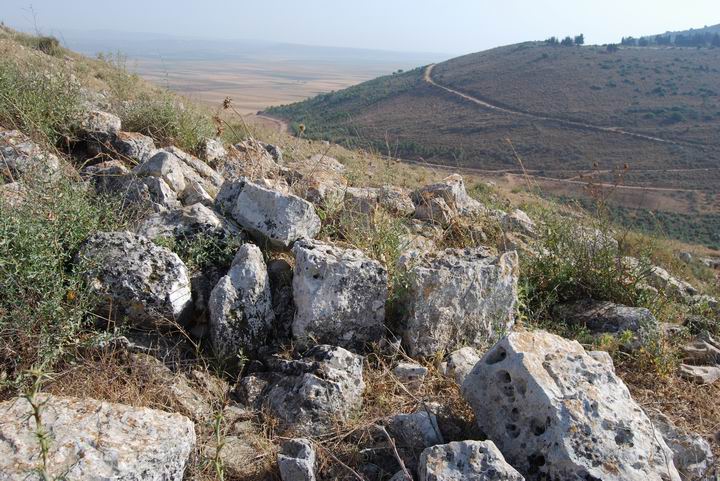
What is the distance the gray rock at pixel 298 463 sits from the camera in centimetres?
233

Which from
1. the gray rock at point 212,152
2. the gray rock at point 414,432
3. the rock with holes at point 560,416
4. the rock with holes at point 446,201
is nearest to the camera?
the rock with holes at point 560,416

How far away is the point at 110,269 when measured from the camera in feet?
9.74

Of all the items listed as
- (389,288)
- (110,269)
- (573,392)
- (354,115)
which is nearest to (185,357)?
(110,269)

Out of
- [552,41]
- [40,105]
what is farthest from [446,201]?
[552,41]

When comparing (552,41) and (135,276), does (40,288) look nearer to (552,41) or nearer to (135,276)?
(135,276)

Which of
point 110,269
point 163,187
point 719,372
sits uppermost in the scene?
point 163,187

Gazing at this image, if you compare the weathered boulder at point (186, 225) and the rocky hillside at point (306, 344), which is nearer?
the rocky hillside at point (306, 344)

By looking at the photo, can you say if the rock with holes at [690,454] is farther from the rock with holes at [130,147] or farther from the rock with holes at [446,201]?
the rock with holes at [130,147]

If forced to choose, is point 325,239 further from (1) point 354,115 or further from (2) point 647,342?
(1) point 354,115

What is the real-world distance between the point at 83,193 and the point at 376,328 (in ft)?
7.42

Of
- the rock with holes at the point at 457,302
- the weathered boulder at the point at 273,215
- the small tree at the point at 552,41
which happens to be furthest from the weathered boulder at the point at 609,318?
the small tree at the point at 552,41

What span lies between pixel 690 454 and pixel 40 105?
5805mm

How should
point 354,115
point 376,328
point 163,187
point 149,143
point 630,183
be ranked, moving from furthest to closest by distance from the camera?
point 354,115 → point 630,183 → point 149,143 → point 163,187 → point 376,328

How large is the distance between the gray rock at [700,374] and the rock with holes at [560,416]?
1272 mm
